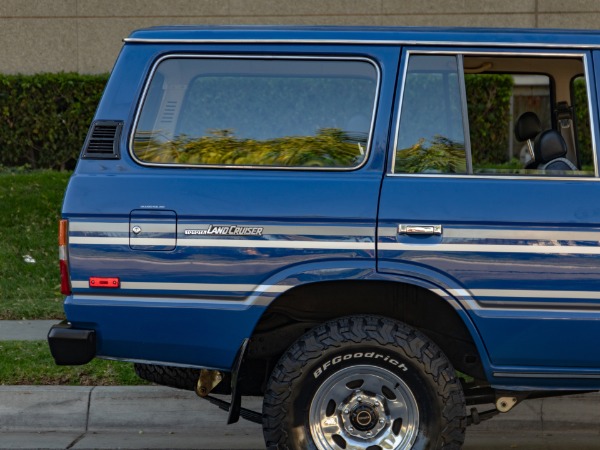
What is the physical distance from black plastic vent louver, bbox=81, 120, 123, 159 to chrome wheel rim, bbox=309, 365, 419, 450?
58.2 inches

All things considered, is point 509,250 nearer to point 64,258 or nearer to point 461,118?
point 461,118

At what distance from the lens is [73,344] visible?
197 inches

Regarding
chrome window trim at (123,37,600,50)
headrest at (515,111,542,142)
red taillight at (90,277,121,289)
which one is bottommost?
red taillight at (90,277,121,289)

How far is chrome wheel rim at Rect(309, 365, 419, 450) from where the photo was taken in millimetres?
5039

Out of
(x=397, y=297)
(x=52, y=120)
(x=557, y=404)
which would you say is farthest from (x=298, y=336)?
(x=52, y=120)

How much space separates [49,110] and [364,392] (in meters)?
9.73

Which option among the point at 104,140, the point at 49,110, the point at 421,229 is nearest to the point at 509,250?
the point at 421,229

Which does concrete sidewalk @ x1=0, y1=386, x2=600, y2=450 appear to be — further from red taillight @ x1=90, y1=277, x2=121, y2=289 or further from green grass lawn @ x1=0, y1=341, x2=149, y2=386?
red taillight @ x1=90, y1=277, x2=121, y2=289

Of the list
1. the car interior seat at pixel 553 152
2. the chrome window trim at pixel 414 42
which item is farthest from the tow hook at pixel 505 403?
the chrome window trim at pixel 414 42

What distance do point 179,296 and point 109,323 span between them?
0.36 meters

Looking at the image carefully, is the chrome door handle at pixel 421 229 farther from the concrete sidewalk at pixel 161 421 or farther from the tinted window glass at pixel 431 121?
the concrete sidewalk at pixel 161 421

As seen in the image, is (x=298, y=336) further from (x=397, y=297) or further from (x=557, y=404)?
(x=557, y=404)

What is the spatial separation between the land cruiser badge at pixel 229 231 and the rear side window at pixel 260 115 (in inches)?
12.5

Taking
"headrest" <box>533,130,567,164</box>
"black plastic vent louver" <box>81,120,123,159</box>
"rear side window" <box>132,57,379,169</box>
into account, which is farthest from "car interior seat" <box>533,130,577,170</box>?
"black plastic vent louver" <box>81,120,123,159</box>
